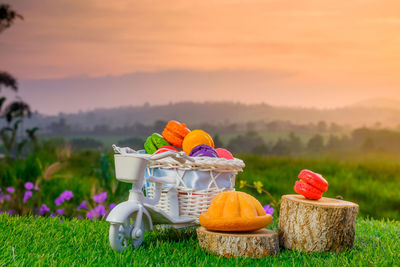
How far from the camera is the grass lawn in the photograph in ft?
9.89

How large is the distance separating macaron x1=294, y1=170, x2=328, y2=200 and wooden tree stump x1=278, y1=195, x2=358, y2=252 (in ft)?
0.27

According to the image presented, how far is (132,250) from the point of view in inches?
128

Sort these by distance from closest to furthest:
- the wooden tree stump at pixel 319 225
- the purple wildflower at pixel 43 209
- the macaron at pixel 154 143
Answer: the wooden tree stump at pixel 319 225 < the macaron at pixel 154 143 < the purple wildflower at pixel 43 209

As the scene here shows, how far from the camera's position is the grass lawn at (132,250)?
119 inches

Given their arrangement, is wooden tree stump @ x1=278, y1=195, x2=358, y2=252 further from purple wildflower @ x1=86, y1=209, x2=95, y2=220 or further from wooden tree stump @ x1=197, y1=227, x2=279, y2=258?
purple wildflower @ x1=86, y1=209, x2=95, y2=220

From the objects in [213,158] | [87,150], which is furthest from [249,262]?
[87,150]

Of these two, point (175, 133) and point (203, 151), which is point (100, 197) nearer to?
point (175, 133)

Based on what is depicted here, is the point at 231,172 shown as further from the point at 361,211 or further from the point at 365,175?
the point at 365,175

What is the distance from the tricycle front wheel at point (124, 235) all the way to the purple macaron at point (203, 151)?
30.9 inches

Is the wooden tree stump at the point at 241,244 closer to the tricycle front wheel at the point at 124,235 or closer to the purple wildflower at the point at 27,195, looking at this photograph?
the tricycle front wheel at the point at 124,235

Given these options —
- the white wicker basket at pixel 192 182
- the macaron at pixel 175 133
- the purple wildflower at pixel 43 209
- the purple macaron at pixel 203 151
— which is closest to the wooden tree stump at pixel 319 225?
the white wicker basket at pixel 192 182

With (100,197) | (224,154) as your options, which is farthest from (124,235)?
(100,197)

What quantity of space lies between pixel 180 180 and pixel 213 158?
14.5 inches

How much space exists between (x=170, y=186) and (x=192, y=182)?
0.20 meters
